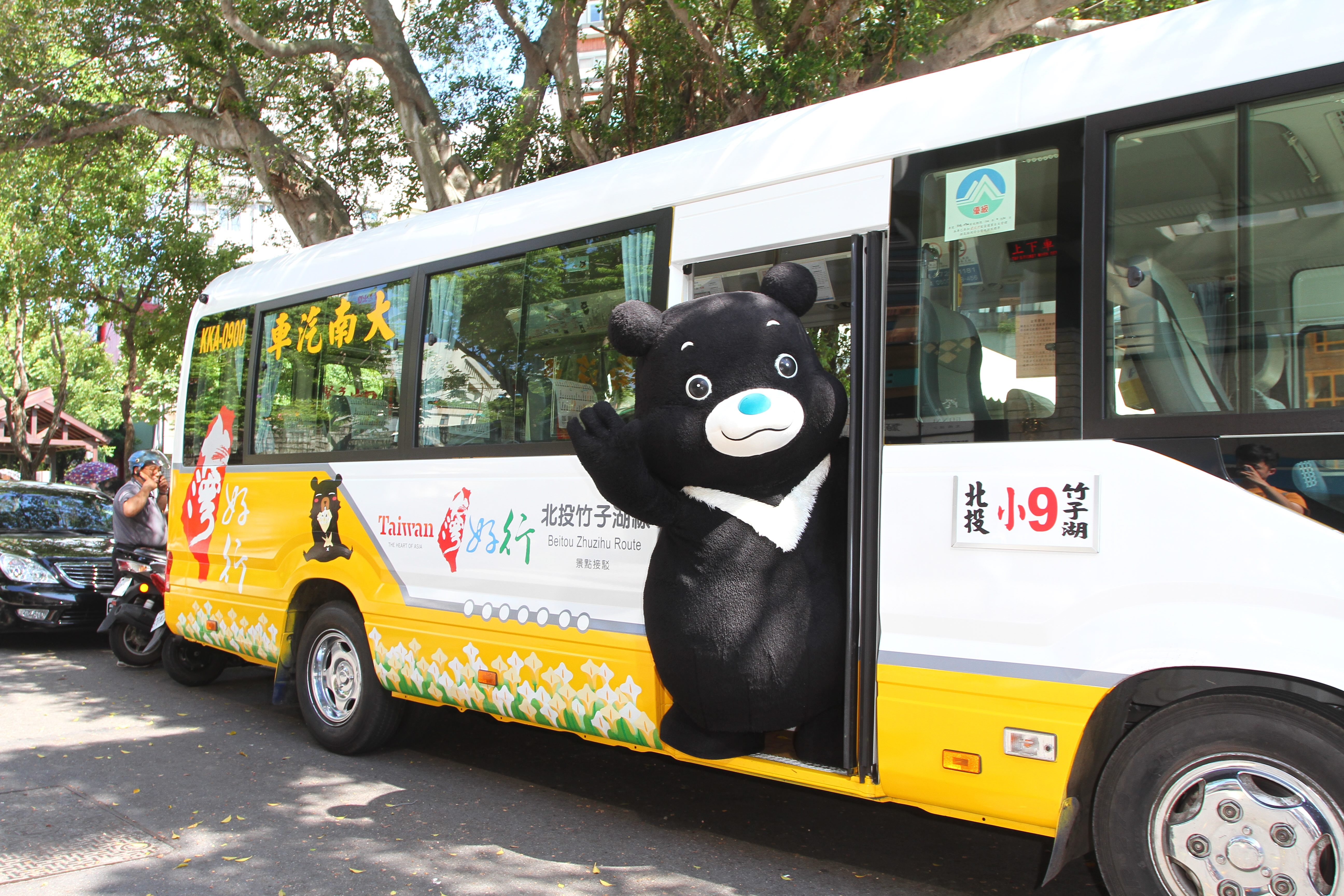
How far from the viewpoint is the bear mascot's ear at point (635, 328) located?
153 inches

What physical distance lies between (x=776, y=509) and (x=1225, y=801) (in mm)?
1692

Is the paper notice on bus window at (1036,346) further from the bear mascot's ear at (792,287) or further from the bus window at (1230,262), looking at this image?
the bear mascot's ear at (792,287)

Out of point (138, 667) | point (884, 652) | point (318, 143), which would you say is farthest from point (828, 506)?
point (318, 143)

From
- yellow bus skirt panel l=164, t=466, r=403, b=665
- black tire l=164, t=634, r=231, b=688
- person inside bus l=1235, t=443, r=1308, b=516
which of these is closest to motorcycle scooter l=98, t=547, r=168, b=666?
black tire l=164, t=634, r=231, b=688

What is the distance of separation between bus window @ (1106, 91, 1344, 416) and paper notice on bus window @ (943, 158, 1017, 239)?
13.0 inches

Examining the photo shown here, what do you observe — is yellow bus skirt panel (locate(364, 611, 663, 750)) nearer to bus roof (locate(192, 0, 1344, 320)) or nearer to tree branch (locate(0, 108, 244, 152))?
bus roof (locate(192, 0, 1344, 320))

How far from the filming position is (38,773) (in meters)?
5.46

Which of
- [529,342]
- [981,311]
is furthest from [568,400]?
[981,311]

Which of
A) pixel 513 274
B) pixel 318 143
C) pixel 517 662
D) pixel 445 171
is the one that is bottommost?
pixel 517 662

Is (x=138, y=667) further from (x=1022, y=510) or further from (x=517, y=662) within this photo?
(x=1022, y=510)

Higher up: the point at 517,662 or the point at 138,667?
the point at 517,662

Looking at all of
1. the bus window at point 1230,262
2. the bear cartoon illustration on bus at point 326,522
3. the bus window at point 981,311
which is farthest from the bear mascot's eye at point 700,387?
the bear cartoon illustration on bus at point 326,522

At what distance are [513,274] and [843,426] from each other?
2.11 meters

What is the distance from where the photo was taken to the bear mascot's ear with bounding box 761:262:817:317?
393 cm
